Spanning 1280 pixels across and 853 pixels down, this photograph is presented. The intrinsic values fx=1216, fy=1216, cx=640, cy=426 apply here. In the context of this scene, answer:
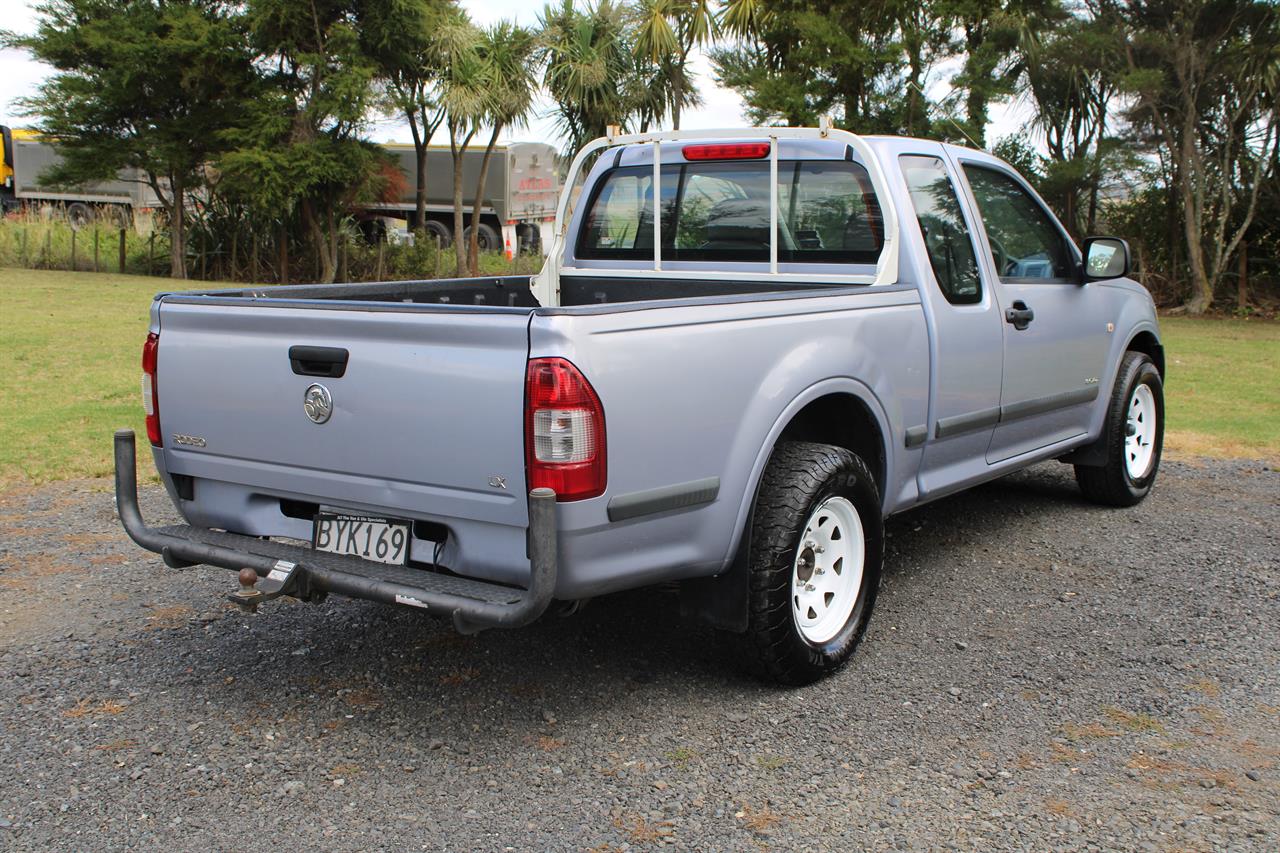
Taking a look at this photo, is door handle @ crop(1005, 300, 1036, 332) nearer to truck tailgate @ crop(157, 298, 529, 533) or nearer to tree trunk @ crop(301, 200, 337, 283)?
truck tailgate @ crop(157, 298, 529, 533)

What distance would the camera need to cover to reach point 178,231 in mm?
24469

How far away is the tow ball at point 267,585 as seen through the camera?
3.54 meters

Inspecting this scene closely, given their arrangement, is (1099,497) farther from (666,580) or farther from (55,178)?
(55,178)

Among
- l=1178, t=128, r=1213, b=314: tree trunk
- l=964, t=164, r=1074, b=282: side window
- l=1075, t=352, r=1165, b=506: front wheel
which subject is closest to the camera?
l=964, t=164, r=1074, b=282: side window

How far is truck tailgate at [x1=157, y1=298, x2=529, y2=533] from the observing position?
3328 millimetres

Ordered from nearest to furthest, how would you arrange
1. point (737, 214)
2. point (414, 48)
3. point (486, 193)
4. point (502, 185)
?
point (737, 214)
point (414, 48)
point (502, 185)
point (486, 193)

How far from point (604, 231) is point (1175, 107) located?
1550 cm

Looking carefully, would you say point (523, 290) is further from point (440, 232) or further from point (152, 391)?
point (440, 232)

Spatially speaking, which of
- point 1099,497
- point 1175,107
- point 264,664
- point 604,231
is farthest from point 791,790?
point 1175,107

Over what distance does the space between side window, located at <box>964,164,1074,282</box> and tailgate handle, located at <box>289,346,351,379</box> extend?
121 inches

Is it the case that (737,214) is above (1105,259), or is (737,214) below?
above

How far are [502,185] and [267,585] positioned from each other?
2743 cm

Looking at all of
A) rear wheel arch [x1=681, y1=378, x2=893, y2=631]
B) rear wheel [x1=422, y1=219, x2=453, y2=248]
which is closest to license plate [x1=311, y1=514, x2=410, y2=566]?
rear wheel arch [x1=681, y1=378, x2=893, y2=631]

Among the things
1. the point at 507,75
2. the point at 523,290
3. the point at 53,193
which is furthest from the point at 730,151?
the point at 53,193
